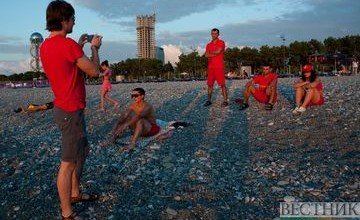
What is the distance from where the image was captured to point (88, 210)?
5.18 m

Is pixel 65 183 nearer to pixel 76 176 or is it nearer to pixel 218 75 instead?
pixel 76 176

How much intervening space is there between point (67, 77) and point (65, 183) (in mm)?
1092

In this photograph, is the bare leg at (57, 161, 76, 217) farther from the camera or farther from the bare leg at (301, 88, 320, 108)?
the bare leg at (301, 88, 320, 108)

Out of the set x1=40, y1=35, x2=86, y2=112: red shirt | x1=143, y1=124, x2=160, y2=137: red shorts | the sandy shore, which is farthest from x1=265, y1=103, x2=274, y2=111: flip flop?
x1=40, y1=35, x2=86, y2=112: red shirt

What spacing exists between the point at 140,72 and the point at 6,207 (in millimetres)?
122531

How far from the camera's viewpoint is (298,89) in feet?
39.4

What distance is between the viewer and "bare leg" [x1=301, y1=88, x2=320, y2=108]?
38.8 ft

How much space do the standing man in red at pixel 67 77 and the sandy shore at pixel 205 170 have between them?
73cm

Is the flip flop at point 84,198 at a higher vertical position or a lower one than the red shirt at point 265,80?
lower

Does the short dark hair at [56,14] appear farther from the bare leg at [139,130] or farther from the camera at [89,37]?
the bare leg at [139,130]

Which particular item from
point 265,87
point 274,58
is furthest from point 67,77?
point 274,58

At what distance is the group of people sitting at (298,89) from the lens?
39.2 feet

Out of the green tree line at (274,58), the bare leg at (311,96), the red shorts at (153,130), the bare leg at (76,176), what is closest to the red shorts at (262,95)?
the bare leg at (311,96)

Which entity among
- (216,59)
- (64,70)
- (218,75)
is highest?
(216,59)
